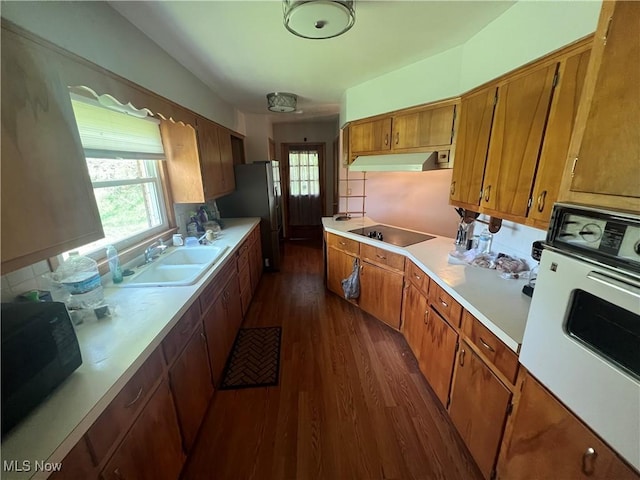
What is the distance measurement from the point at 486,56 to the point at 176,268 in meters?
2.65

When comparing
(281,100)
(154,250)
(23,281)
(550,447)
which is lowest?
(550,447)

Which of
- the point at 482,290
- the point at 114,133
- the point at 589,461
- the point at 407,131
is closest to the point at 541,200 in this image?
the point at 482,290

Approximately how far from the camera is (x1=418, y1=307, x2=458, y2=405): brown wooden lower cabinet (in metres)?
1.53

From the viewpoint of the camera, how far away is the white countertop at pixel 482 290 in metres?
1.13

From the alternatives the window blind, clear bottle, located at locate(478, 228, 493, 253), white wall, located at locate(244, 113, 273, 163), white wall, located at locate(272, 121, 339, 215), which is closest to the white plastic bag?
clear bottle, located at locate(478, 228, 493, 253)

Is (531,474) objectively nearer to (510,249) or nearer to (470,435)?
(470,435)

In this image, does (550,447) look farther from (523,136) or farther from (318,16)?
(318,16)

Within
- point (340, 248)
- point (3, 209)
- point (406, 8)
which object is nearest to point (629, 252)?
point (406, 8)

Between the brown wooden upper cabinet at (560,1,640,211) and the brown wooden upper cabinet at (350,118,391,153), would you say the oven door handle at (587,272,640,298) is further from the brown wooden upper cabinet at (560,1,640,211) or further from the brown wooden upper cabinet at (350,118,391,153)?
the brown wooden upper cabinet at (350,118,391,153)

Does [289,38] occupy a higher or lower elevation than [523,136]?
higher

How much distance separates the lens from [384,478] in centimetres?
134

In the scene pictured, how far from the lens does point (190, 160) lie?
2406mm

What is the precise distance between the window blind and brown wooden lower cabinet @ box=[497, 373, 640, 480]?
→ 2.41 metres

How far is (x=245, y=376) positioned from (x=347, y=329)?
1057 millimetres
